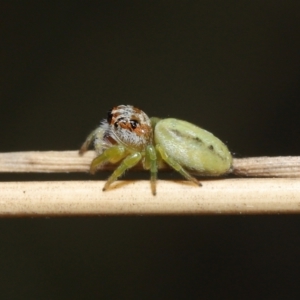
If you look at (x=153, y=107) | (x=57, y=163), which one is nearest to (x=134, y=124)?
(x=57, y=163)

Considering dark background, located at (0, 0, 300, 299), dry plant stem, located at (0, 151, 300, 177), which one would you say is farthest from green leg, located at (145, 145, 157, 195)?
dark background, located at (0, 0, 300, 299)

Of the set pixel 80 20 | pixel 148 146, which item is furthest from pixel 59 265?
pixel 148 146

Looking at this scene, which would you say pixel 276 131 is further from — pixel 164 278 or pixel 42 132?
pixel 42 132

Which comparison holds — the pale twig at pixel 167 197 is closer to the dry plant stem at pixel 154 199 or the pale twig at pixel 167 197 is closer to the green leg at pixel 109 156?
the dry plant stem at pixel 154 199

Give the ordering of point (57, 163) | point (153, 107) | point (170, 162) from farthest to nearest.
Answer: point (153, 107) < point (170, 162) < point (57, 163)

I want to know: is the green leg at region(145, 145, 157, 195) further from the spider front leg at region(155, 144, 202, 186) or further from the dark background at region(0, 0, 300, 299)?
the dark background at region(0, 0, 300, 299)

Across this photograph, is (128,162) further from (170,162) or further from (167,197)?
(167,197)

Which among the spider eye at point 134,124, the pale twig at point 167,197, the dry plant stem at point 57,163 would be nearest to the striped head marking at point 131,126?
the spider eye at point 134,124
